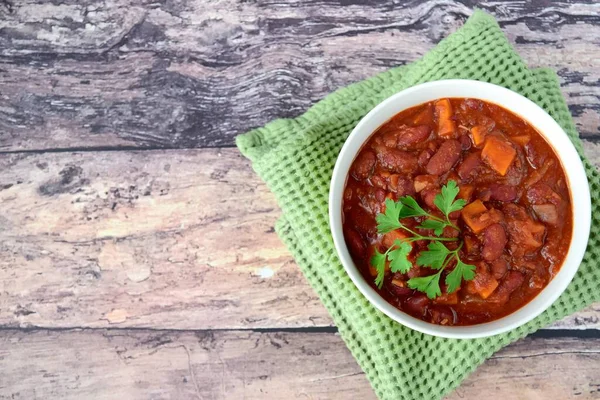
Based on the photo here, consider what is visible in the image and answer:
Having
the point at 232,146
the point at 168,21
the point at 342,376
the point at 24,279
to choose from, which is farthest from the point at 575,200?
the point at 24,279

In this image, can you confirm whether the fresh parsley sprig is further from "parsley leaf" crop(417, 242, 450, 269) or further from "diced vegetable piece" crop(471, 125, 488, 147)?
"diced vegetable piece" crop(471, 125, 488, 147)

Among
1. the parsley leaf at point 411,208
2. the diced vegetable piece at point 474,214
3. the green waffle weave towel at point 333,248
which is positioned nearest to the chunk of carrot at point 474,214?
the diced vegetable piece at point 474,214

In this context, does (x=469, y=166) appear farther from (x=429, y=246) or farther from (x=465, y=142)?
(x=429, y=246)

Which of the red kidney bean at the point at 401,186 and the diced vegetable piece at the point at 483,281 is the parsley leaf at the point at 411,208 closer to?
the red kidney bean at the point at 401,186

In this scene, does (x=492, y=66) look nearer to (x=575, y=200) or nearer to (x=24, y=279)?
(x=575, y=200)

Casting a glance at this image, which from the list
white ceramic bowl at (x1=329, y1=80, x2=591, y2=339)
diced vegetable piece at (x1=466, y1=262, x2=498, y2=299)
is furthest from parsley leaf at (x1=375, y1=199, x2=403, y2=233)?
diced vegetable piece at (x1=466, y1=262, x2=498, y2=299)

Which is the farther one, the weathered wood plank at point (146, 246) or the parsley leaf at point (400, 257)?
the weathered wood plank at point (146, 246)

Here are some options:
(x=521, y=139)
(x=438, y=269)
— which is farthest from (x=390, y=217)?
(x=521, y=139)
